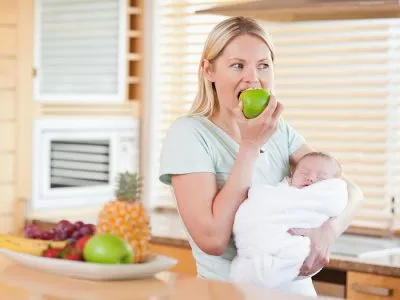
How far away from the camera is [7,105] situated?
396 cm

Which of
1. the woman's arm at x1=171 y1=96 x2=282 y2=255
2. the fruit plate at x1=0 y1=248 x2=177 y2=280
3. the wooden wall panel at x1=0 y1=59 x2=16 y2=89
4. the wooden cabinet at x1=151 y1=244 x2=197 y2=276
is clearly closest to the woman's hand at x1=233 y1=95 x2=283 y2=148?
the woman's arm at x1=171 y1=96 x2=282 y2=255

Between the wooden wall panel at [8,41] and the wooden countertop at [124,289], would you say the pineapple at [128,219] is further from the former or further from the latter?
the wooden wall panel at [8,41]

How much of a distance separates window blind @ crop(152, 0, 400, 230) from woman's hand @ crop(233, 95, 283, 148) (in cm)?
153

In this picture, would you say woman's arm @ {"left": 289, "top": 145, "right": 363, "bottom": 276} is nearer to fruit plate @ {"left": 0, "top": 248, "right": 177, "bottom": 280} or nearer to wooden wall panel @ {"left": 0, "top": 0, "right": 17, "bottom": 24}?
fruit plate @ {"left": 0, "top": 248, "right": 177, "bottom": 280}

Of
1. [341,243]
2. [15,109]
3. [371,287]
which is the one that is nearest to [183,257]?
[341,243]

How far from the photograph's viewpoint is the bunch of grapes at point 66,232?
242 centimetres

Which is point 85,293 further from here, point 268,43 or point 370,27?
point 370,27

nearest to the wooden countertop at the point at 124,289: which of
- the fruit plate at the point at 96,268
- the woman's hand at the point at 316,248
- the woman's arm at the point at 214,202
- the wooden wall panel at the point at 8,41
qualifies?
the fruit plate at the point at 96,268

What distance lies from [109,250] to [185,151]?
13.6 inches

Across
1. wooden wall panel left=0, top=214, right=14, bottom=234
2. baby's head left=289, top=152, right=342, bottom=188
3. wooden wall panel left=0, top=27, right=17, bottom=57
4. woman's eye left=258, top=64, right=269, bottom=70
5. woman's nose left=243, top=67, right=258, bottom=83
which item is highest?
wooden wall panel left=0, top=27, right=17, bottom=57

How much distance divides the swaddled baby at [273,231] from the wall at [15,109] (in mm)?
1799

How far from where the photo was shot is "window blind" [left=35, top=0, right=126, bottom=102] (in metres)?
4.05

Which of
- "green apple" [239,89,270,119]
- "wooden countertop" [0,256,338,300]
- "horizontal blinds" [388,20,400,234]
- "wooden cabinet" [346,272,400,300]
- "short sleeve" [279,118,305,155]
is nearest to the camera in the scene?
"wooden countertop" [0,256,338,300]

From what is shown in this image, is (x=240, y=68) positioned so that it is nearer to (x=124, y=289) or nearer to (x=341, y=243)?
(x=124, y=289)
